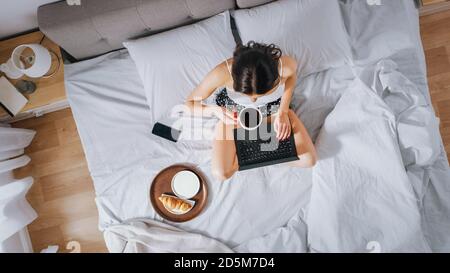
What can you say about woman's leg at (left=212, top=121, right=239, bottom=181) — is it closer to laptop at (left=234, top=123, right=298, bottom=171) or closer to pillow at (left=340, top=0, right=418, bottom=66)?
laptop at (left=234, top=123, right=298, bottom=171)

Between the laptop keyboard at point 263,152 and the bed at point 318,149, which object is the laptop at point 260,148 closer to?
the laptop keyboard at point 263,152

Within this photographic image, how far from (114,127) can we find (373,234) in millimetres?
1244

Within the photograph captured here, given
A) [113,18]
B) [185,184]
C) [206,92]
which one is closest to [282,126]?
[206,92]

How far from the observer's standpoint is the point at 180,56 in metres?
1.48

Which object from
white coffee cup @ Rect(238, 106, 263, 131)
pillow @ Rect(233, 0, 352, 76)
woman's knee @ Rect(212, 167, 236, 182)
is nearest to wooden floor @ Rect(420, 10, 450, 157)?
pillow @ Rect(233, 0, 352, 76)

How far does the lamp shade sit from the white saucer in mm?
730

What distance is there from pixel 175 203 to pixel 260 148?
→ 437 mm

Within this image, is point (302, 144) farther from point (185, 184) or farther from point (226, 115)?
point (185, 184)

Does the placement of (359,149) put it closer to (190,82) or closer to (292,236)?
(292,236)

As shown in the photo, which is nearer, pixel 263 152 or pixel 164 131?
pixel 263 152

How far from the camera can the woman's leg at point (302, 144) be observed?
1.45 m

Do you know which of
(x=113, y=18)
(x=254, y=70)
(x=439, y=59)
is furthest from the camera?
(x=439, y=59)

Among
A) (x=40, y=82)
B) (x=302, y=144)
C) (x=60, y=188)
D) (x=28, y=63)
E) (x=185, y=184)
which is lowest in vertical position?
(x=60, y=188)
